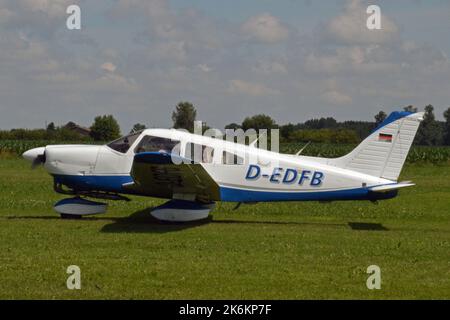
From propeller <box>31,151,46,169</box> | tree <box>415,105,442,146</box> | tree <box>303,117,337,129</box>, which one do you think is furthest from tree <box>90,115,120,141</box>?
tree <box>415,105,442,146</box>

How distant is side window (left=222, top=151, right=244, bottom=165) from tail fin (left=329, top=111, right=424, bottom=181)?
2092 mm

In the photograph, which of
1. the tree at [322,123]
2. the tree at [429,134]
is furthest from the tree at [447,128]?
the tree at [322,123]

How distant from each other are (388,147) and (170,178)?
4055 millimetres

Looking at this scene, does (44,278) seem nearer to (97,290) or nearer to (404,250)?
(97,290)

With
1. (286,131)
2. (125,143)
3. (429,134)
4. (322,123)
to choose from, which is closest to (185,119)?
(125,143)

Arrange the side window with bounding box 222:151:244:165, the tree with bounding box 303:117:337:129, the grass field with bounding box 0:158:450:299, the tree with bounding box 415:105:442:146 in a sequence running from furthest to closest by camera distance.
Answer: the tree with bounding box 415:105:442:146 → the tree with bounding box 303:117:337:129 → the side window with bounding box 222:151:244:165 → the grass field with bounding box 0:158:450:299

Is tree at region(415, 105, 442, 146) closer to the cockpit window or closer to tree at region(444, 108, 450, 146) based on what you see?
tree at region(444, 108, 450, 146)

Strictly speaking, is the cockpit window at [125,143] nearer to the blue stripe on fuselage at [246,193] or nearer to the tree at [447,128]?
the blue stripe on fuselage at [246,193]

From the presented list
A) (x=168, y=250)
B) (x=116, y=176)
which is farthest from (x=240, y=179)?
(x=168, y=250)

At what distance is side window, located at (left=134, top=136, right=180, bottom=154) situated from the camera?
11.1 m

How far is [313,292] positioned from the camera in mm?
6445

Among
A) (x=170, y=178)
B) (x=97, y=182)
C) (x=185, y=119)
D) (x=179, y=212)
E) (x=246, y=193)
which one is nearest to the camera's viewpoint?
(x=170, y=178)

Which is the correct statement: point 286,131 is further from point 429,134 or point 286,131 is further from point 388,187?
point 429,134

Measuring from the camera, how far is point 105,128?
54.4 metres
